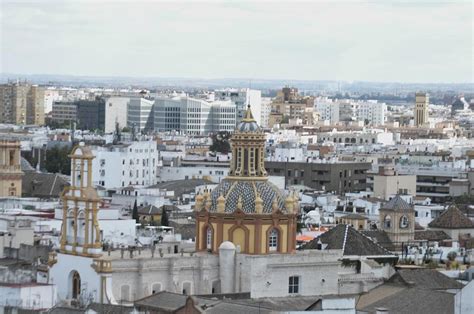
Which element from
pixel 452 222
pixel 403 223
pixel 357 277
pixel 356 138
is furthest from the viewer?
pixel 356 138

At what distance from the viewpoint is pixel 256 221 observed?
5062 centimetres

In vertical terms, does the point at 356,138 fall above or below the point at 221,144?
below

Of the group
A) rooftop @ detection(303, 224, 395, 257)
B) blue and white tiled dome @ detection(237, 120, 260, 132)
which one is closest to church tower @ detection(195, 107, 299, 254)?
blue and white tiled dome @ detection(237, 120, 260, 132)

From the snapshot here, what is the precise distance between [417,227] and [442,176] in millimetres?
35844

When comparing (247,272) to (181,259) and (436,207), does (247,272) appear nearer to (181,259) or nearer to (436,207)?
(181,259)

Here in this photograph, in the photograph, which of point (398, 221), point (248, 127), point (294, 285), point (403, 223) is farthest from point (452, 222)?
point (294, 285)

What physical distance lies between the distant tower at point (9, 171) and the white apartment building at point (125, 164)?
21.5 m

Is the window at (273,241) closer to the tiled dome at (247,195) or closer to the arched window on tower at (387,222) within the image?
the tiled dome at (247,195)

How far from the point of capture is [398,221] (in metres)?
Answer: 72.1

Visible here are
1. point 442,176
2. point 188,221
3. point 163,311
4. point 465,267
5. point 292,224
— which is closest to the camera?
point 163,311

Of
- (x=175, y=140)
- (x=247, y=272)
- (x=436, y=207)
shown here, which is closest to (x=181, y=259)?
(x=247, y=272)

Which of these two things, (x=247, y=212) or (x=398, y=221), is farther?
(x=398, y=221)

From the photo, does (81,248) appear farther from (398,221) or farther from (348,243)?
(398,221)

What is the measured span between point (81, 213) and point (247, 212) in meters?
4.10
